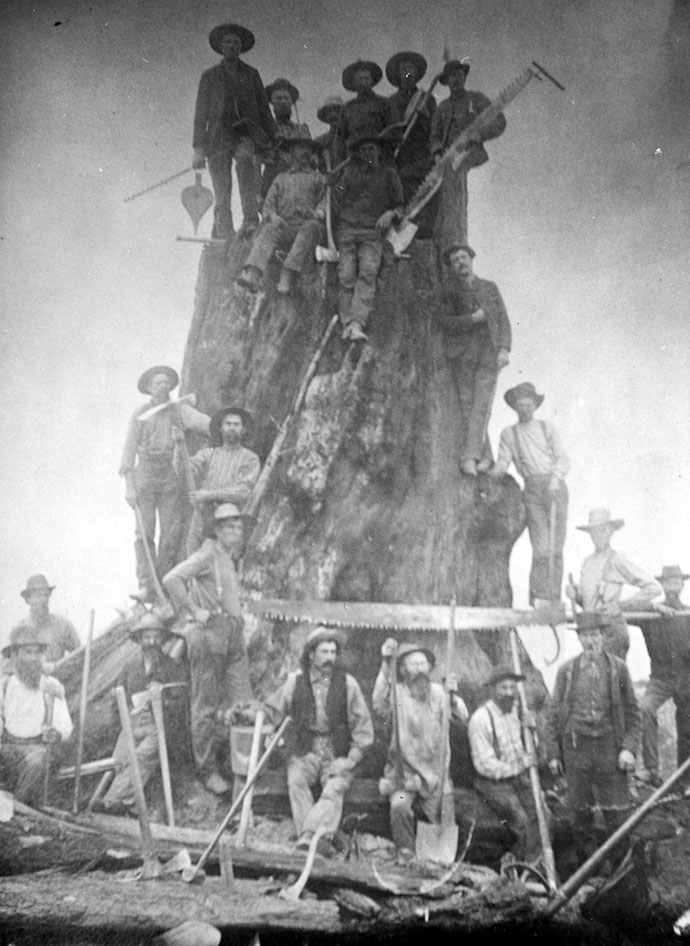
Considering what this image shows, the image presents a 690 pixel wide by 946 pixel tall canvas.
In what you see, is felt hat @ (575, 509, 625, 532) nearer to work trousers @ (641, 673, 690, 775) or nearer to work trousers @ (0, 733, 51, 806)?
work trousers @ (641, 673, 690, 775)

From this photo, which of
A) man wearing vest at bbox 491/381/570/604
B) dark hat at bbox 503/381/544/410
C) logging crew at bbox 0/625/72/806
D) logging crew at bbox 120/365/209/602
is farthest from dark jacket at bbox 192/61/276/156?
logging crew at bbox 0/625/72/806

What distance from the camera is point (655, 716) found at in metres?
5.97

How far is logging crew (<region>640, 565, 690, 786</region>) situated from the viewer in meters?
5.88

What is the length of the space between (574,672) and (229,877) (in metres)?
2.49

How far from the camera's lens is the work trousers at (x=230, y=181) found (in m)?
6.59

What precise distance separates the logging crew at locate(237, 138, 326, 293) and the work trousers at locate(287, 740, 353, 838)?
124 inches

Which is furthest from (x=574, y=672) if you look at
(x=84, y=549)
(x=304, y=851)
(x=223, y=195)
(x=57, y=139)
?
(x=57, y=139)

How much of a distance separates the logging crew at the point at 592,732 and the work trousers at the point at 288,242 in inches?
123

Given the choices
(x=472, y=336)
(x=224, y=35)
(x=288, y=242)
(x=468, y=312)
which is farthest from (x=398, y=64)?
(x=472, y=336)

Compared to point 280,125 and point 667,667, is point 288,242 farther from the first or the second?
point 667,667

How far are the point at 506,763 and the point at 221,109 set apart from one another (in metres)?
4.95

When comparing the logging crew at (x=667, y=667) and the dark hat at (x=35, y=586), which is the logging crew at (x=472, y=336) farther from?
the dark hat at (x=35, y=586)

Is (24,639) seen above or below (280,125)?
below

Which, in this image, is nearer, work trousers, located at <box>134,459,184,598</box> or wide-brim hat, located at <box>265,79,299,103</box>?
work trousers, located at <box>134,459,184,598</box>
